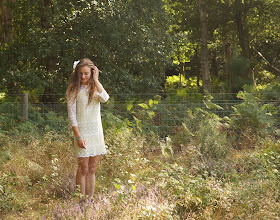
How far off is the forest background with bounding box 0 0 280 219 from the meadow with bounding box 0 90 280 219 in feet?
0.08

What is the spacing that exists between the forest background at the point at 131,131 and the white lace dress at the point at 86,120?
593mm

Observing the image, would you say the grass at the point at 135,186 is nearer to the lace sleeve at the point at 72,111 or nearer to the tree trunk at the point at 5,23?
the lace sleeve at the point at 72,111

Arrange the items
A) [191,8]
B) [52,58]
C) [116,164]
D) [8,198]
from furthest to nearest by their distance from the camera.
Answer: [191,8]
[52,58]
[116,164]
[8,198]

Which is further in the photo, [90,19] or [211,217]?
[90,19]

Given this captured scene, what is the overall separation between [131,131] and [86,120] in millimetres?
3182

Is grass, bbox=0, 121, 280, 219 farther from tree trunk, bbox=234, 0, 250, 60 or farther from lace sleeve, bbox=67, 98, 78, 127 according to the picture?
tree trunk, bbox=234, 0, 250, 60

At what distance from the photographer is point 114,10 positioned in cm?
1206

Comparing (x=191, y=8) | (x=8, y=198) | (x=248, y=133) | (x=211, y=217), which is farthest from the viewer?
(x=191, y=8)

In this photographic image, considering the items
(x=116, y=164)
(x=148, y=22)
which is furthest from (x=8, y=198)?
(x=148, y=22)

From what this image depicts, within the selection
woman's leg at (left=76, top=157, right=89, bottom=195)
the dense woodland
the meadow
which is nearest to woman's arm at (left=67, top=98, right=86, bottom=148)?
woman's leg at (left=76, top=157, right=89, bottom=195)

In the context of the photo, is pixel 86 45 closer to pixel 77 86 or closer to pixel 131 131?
pixel 131 131

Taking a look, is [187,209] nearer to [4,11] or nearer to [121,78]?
[121,78]

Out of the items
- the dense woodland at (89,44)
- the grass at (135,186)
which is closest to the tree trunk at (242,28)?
the dense woodland at (89,44)

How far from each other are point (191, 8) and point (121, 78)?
1051 centimetres
